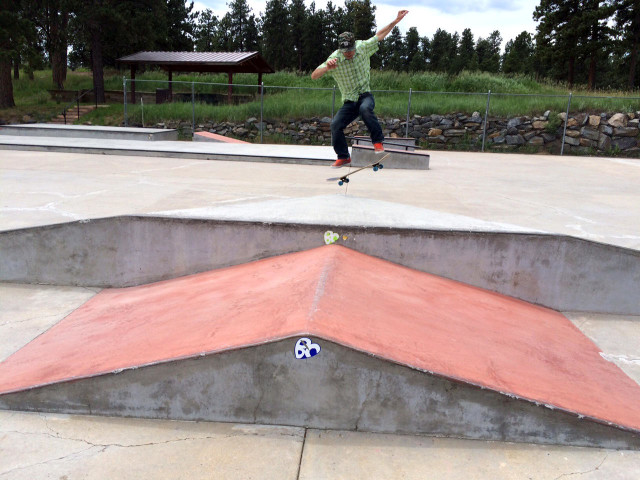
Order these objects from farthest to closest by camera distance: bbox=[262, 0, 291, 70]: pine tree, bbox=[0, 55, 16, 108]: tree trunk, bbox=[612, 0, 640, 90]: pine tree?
bbox=[262, 0, 291, 70]: pine tree
bbox=[612, 0, 640, 90]: pine tree
bbox=[0, 55, 16, 108]: tree trunk

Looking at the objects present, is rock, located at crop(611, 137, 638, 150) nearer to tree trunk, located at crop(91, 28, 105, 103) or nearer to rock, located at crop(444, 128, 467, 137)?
rock, located at crop(444, 128, 467, 137)

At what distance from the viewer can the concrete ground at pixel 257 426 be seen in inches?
97.7

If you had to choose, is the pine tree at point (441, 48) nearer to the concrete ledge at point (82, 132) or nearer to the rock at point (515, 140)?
the rock at point (515, 140)

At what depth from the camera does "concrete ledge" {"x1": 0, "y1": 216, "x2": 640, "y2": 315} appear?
466cm

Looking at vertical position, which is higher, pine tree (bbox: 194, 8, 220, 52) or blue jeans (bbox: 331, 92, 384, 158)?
pine tree (bbox: 194, 8, 220, 52)

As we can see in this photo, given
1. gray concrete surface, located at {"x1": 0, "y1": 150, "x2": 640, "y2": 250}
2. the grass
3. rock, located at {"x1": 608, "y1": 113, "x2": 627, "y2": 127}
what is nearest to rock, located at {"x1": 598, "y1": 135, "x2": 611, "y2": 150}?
rock, located at {"x1": 608, "y1": 113, "x2": 627, "y2": 127}

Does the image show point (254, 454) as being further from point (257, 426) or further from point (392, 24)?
point (392, 24)

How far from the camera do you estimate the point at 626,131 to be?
58.5 ft

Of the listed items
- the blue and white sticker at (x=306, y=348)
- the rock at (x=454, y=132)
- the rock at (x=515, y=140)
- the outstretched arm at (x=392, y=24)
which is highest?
the outstretched arm at (x=392, y=24)

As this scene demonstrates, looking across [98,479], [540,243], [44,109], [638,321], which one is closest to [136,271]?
[98,479]

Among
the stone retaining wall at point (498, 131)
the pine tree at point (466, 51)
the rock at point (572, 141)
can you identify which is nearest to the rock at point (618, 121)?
the stone retaining wall at point (498, 131)

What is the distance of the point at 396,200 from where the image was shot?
7070 mm

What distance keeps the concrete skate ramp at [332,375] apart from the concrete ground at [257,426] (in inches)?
3.5

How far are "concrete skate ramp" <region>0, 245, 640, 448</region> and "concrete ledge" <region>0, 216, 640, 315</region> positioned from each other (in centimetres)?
115
